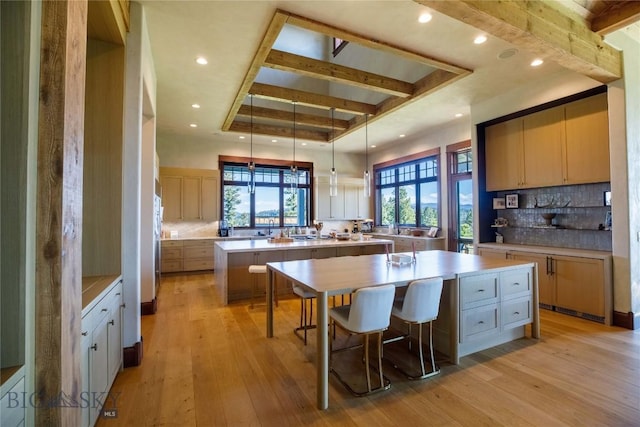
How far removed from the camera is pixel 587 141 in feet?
12.5

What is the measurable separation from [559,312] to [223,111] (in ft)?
19.4

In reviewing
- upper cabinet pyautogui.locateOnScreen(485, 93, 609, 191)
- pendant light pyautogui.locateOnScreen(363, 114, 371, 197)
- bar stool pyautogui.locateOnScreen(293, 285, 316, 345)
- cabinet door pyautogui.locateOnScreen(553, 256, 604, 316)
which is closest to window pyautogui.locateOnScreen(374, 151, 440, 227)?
pendant light pyautogui.locateOnScreen(363, 114, 371, 197)

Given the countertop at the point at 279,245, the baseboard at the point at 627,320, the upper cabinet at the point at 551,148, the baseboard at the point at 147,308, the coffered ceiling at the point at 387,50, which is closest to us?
the coffered ceiling at the point at 387,50

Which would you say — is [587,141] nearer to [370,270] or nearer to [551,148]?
[551,148]

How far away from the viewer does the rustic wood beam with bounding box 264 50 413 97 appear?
11.9 ft

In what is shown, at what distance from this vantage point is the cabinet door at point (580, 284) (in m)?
3.50

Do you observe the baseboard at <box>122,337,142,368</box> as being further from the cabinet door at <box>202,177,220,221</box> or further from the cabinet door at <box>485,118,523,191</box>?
the cabinet door at <box>485,118,523,191</box>

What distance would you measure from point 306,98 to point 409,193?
3.95m

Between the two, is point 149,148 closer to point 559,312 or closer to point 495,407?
point 495,407

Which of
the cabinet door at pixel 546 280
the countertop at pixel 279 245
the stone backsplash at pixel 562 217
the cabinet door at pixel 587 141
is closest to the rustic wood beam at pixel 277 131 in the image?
the countertop at pixel 279 245

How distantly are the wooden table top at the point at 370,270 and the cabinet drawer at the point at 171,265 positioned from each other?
13.9 feet

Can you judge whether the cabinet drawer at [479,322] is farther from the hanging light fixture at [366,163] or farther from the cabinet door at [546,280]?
the hanging light fixture at [366,163]

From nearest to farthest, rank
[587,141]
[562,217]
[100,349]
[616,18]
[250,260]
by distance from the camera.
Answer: [100,349] < [616,18] < [587,141] < [562,217] < [250,260]

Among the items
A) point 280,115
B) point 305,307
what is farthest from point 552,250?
point 280,115
